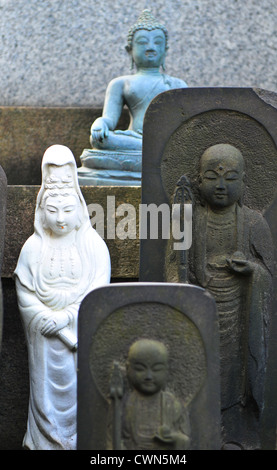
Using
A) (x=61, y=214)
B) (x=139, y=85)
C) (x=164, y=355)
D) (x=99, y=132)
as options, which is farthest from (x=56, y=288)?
(x=139, y=85)

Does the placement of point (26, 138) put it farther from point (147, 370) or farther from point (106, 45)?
point (147, 370)

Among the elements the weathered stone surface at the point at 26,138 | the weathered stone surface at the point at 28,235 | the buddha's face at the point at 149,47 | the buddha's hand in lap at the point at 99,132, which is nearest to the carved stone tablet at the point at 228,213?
the weathered stone surface at the point at 28,235

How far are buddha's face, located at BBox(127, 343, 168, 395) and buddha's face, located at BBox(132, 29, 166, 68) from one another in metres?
3.66

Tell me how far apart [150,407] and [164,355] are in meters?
0.24

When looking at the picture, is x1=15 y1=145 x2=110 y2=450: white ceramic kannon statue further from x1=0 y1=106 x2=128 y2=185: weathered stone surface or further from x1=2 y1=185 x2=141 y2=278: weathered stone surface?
x1=0 y1=106 x2=128 y2=185: weathered stone surface

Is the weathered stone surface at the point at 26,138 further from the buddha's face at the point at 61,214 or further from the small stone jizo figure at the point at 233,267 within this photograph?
the small stone jizo figure at the point at 233,267

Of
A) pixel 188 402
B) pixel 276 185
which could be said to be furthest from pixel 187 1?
pixel 188 402

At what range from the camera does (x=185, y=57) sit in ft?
32.0

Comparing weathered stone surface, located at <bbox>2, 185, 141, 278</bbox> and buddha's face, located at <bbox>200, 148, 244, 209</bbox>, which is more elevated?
weathered stone surface, located at <bbox>2, 185, 141, 278</bbox>

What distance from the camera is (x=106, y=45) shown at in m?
9.83

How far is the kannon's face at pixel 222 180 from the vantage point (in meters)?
6.45

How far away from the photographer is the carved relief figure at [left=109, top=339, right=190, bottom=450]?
5.43 meters

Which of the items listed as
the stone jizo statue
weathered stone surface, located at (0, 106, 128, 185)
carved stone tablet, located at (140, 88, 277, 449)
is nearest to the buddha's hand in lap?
the stone jizo statue

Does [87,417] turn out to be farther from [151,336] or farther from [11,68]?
[11,68]
